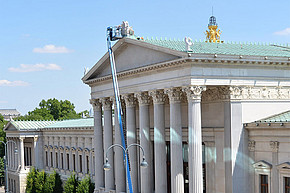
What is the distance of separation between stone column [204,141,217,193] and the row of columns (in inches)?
128

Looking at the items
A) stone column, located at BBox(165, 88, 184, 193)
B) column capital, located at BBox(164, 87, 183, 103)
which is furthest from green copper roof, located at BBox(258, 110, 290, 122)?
column capital, located at BBox(164, 87, 183, 103)

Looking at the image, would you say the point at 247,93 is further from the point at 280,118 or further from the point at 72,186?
the point at 72,186

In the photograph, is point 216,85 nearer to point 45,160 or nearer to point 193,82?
point 193,82

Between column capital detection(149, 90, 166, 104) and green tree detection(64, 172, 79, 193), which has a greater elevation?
column capital detection(149, 90, 166, 104)

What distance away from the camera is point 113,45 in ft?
168

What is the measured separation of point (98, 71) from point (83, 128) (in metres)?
23.5

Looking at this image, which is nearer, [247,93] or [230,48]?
[247,93]

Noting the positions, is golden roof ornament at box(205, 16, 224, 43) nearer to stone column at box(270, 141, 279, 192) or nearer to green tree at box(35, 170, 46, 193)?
stone column at box(270, 141, 279, 192)

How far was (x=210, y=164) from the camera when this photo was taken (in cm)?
4438

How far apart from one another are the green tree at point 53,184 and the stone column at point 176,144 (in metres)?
44.1

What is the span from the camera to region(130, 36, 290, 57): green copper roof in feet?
141

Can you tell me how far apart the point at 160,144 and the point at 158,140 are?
0.44 meters

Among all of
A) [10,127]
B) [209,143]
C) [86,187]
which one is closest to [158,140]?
[209,143]

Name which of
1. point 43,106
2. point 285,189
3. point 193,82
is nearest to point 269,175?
point 285,189
